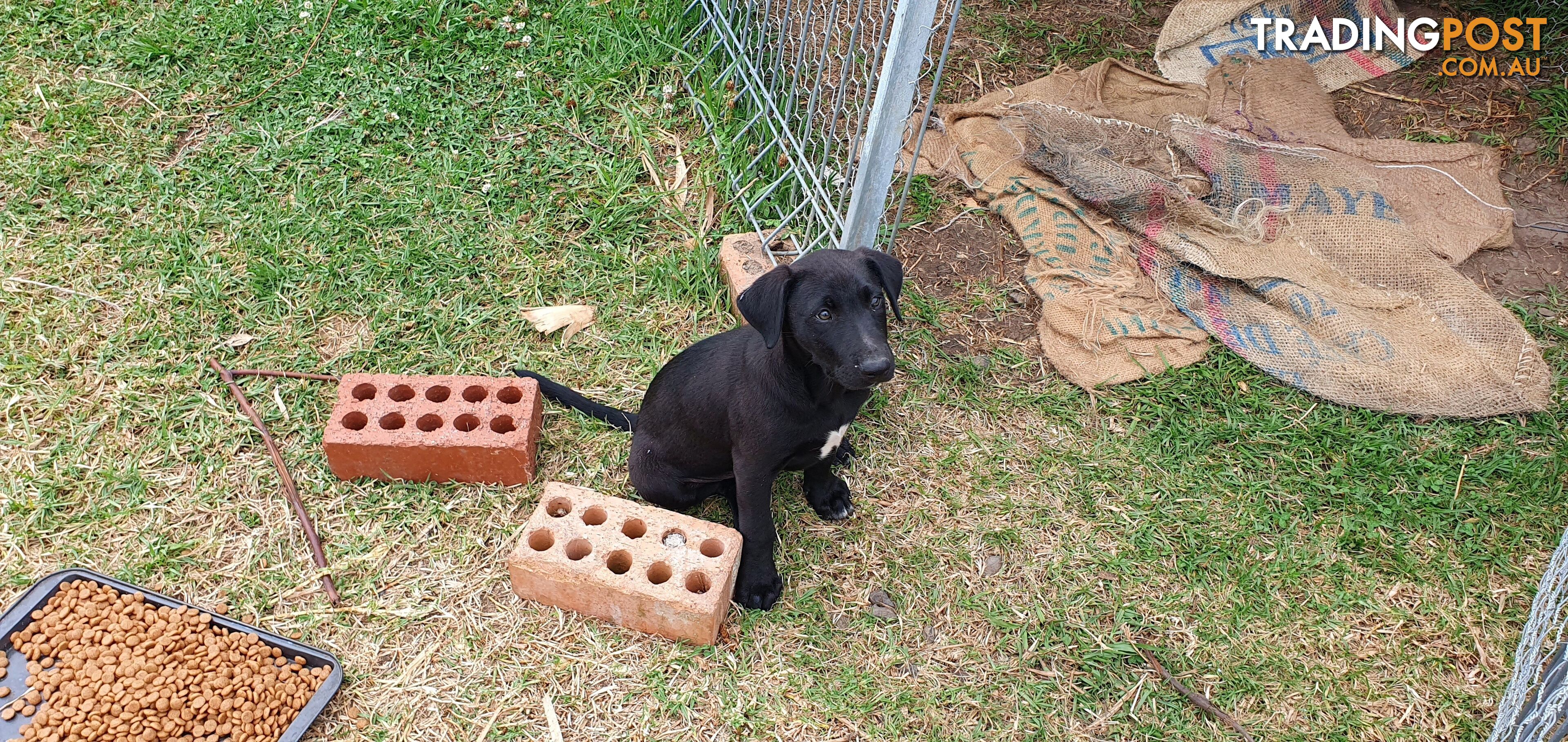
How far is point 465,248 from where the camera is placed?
438 centimetres

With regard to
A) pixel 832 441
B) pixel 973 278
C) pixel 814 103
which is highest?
pixel 814 103

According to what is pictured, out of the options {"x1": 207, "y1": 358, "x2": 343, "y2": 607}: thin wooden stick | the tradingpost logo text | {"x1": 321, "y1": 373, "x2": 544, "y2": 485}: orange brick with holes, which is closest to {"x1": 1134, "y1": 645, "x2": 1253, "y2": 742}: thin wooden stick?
{"x1": 321, "y1": 373, "x2": 544, "y2": 485}: orange brick with holes

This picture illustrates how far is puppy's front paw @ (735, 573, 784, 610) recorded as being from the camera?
3260 mm

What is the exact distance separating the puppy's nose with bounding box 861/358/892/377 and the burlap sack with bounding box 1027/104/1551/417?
225 centimetres

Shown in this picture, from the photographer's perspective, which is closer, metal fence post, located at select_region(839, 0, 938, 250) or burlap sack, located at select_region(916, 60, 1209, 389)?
metal fence post, located at select_region(839, 0, 938, 250)

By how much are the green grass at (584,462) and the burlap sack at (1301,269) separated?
0.17 m

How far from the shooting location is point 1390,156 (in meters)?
4.91

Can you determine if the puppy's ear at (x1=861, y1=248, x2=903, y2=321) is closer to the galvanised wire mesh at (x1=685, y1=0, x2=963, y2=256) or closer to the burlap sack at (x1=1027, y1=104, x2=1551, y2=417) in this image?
the galvanised wire mesh at (x1=685, y1=0, x2=963, y2=256)

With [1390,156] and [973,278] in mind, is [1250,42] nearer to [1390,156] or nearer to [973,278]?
[1390,156]

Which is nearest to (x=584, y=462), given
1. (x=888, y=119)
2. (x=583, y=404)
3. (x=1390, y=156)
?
(x=583, y=404)

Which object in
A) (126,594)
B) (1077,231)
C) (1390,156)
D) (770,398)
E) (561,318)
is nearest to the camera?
(770,398)

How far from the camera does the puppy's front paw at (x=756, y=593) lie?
3.26 meters

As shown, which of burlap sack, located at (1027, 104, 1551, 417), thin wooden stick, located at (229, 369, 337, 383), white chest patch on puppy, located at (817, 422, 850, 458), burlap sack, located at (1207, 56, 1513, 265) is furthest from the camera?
burlap sack, located at (1207, 56, 1513, 265)

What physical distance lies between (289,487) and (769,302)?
1916 millimetres
